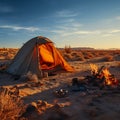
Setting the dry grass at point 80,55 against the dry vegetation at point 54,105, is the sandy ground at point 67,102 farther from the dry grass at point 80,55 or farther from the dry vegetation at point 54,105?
the dry grass at point 80,55

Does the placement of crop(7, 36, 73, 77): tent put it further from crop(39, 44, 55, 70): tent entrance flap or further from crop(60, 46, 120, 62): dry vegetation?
crop(60, 46, 120, 62): dry vegetation

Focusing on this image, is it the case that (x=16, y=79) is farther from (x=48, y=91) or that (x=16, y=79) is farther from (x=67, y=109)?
(x=67, y=109)

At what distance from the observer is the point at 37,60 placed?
45.3ft

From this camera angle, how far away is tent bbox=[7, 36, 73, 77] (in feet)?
45.2

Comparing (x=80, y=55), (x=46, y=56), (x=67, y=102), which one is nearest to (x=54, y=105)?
(x=67, y=102)

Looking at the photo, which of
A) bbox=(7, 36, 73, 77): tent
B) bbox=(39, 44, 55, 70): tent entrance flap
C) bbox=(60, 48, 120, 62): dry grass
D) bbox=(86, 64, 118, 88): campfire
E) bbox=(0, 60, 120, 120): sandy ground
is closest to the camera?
bbox=(0, 60, 120, 120): sandy ground

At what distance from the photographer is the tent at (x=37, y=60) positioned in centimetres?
1377

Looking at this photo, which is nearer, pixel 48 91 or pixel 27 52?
pixel 48 91

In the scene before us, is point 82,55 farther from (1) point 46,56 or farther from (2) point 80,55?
(1) point 46,56

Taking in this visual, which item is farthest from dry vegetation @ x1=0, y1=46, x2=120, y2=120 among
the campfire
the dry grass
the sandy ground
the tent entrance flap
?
the dry grass

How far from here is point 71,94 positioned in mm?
9656

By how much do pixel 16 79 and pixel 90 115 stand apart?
248 inches

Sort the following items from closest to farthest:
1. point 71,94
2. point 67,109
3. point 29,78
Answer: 1. point 67,109
2. point 71,94
3. point 29,78

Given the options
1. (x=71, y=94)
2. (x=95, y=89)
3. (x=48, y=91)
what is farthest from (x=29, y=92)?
(x=95, y=89)
